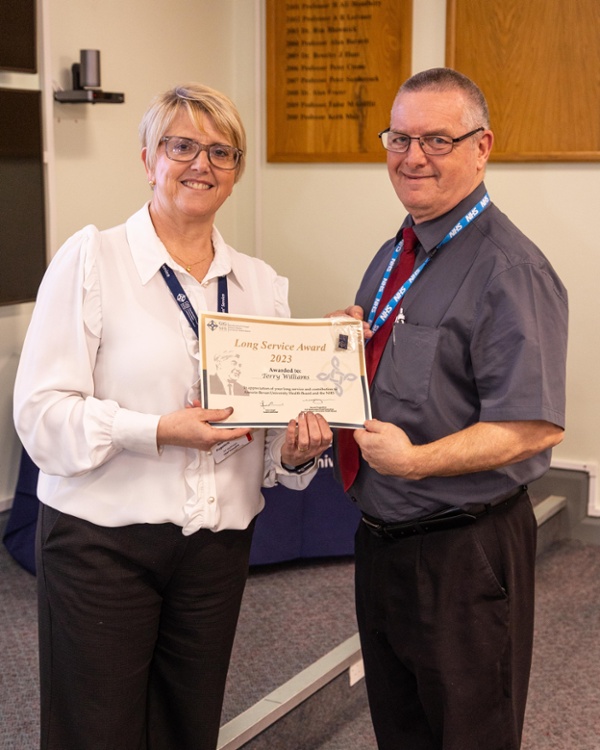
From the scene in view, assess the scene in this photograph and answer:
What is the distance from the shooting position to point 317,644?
3.05 meters

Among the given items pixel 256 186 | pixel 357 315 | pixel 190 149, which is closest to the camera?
pixel 190 149

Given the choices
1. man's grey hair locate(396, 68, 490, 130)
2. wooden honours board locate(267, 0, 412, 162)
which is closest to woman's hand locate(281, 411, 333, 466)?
man's grey hair locate(396, 68, 490, 130)

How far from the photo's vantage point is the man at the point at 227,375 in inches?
69.4

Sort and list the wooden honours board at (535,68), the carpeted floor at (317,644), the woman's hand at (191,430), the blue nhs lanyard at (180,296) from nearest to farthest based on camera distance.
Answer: the woman's hand at (191,430) < the blue nhs lanyard at (180,296) < the carpeted floor at (317,644) < the wooden honours board at (535,68)

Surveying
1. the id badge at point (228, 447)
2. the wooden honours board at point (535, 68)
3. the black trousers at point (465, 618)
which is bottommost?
the black trousers at point (465, 618)

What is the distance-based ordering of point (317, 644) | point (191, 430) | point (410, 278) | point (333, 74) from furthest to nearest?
point (333, 74)
point (317, 644)
point (410, 278)
point (191, 430)

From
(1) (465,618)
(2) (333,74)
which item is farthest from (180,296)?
(2) (333,74)

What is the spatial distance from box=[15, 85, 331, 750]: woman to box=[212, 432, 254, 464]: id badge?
10mm

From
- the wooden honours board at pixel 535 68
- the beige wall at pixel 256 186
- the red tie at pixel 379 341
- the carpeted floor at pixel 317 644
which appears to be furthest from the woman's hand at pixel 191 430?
the wooden honours board at pixel 535 68

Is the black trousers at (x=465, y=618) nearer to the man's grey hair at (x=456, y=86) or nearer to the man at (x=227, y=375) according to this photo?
the man at (x=227, y=375)

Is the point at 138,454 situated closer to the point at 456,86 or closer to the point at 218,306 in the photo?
the point at 218,306

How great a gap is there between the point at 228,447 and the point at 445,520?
1.51ft

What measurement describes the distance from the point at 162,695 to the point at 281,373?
2.35 ft

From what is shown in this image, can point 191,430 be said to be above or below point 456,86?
below
